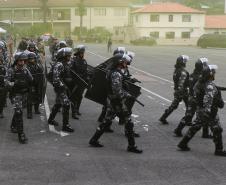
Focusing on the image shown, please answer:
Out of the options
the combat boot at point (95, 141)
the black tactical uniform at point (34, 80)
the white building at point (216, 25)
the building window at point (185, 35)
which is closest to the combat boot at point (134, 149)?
the combat boot at point (95, 141)

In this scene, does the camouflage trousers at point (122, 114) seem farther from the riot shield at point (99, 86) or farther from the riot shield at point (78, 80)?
the riot shield at point (78, 80)

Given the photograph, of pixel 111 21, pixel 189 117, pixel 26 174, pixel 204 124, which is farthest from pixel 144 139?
pixel 111 21

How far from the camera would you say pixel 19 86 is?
973 centimetres

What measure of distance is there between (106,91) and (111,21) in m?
82.4

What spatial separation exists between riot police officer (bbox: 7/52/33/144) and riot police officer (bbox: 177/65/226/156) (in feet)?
11.6

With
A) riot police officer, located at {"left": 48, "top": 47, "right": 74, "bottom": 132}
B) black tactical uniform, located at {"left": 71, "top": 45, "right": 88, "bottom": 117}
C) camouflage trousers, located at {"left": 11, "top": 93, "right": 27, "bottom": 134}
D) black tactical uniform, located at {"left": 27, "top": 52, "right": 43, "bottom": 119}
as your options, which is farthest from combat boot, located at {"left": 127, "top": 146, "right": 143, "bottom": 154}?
black tactical uniform, located at {"left": 27, "top": 52, "right": 43, "bottom": 119}

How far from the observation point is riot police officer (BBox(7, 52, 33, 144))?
383 inches

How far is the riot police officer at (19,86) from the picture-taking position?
972cm

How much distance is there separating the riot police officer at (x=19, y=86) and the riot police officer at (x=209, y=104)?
352cm

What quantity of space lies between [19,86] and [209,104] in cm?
389

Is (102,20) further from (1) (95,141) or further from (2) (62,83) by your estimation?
(1) (95,141)

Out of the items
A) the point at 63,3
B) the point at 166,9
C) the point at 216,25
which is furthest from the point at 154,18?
the point at 63,3

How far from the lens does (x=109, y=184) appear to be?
728 centimetres

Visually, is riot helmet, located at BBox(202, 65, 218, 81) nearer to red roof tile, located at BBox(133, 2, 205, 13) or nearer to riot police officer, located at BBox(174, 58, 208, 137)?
riot police officer, located at BBox(174, 58, 208, 137)
